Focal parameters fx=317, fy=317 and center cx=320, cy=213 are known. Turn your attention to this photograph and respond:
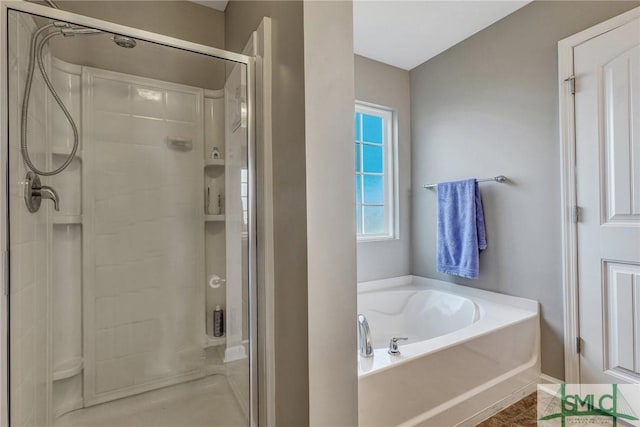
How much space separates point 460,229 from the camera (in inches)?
91.2

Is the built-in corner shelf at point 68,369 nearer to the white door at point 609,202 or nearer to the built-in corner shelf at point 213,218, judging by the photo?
the built-in corner shelf at point 213,218

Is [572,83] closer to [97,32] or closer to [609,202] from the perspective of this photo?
[609,202]

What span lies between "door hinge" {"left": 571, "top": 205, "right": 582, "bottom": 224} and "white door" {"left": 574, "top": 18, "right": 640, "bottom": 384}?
0.05 feet

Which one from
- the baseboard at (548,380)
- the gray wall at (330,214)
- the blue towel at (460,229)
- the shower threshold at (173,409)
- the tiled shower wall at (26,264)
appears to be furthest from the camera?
the blue towel at (460,229)

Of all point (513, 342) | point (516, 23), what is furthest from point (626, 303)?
point (516, 23)

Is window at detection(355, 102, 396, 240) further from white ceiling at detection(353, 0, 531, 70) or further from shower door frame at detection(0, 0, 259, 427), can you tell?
shower door frame at detection(0, 0, 259, 427)

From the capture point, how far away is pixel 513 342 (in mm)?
1821

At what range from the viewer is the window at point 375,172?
2.64 m

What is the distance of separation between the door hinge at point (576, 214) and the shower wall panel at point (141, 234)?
6.65 feet

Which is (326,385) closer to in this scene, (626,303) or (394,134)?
(626,303)

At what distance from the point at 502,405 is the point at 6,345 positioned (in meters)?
2.24

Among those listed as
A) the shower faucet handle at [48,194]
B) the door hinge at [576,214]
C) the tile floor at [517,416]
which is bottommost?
the tile floor at [517,416]

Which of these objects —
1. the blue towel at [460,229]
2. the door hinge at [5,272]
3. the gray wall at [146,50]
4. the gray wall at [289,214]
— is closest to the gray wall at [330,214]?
the gray wall at [289,214]

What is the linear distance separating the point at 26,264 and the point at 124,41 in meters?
0.95
